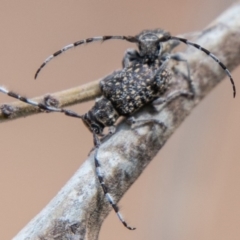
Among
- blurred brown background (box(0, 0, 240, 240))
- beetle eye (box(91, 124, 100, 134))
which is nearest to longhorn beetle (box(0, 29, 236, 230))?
beetle eye (box(91, 124, 100, 134))

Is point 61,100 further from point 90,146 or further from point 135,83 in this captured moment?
point 90,146

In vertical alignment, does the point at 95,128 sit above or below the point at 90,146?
above

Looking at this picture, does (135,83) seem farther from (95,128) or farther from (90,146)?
(90,146)

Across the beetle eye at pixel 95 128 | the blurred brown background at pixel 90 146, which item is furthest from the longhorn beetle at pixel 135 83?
the blurred brown background at pixel 90 146

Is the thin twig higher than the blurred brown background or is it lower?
higher

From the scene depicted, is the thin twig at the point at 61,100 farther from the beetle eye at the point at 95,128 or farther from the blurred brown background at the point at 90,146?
the blurred brown background at the point at 90,146

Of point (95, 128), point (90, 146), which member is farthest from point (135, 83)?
point (90, 146)

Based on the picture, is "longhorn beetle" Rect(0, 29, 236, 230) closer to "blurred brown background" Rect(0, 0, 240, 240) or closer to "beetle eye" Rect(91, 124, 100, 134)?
"beetle eye" Rect(91, 124, 100, 134)

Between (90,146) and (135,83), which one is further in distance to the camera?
(90,146)

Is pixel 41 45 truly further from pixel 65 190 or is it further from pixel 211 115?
pixel 65 190
